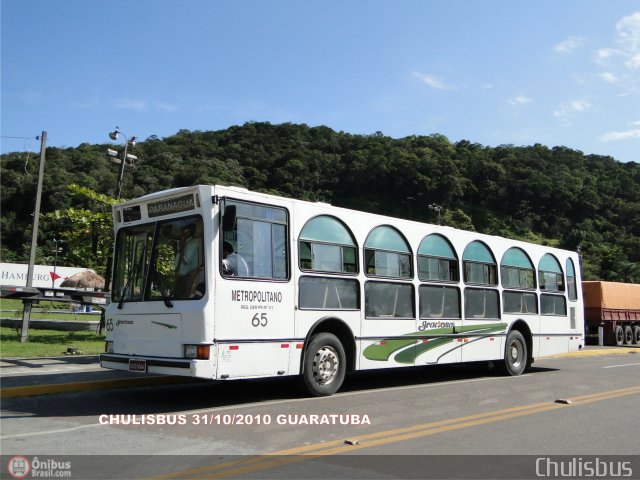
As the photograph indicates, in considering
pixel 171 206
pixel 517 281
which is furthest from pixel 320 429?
pixel 517 281

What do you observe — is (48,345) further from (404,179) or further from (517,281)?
(404,179)

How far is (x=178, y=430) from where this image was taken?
6.80 m

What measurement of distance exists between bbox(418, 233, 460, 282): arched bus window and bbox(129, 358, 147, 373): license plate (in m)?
5.38

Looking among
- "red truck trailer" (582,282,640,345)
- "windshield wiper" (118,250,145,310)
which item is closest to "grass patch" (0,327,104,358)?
"windshield wiper" (118,250,145,310)

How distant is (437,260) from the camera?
38.5 feet

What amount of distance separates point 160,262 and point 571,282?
1139 centimetres

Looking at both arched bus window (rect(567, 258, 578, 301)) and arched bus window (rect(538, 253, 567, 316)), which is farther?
arched bus window (rect(567, 258, 578, 301))

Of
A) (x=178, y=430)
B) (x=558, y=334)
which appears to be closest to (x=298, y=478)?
(x=178, y=430)

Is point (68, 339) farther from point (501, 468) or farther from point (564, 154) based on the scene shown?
point (564, 154)

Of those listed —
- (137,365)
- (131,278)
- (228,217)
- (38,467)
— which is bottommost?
(38,467)

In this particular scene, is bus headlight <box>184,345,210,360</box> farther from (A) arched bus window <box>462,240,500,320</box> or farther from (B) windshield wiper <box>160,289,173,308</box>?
(A) arched bus window <box>462,240,500,320</box>

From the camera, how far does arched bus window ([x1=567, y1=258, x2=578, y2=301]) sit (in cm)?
1549

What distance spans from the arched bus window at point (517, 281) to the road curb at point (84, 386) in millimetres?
7214

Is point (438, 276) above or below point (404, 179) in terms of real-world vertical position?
below
